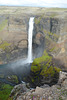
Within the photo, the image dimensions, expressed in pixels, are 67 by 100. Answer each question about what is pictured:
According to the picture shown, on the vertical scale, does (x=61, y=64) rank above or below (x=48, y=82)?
above

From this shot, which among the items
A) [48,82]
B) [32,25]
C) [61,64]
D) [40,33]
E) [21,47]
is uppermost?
[32,25]

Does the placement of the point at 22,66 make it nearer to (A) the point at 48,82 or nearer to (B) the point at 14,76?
(B) the point at 14,76

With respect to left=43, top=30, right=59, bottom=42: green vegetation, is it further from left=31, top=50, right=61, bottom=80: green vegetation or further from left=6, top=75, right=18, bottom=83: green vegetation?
left=6, top=75, right=18, bottom=83: green vegetation

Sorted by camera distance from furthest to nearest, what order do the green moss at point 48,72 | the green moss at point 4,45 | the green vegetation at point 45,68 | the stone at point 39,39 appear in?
the green moss at point 4,45 → the stone at point 39,39 → the green vegetation at point 45,68 → the green moss at point 48,72

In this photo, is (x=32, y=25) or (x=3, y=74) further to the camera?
(x=32, y=25)

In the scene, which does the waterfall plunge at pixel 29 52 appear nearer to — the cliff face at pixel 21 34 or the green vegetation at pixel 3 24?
the cliff face at pixel 21 34

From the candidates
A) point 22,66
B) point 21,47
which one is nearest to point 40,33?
point 21,47

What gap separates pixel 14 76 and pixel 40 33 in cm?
1689

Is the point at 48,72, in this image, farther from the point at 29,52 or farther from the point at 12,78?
the point at 29,52

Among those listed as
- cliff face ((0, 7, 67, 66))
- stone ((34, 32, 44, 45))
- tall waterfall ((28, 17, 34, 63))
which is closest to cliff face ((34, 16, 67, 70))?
cliff face ((0, 7, 67, 66))

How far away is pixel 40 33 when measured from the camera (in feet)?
122

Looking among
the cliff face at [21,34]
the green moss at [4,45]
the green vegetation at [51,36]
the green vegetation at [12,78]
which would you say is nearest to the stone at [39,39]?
the cliff face at [21,34]

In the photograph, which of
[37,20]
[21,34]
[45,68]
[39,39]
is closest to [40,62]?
[45,68]

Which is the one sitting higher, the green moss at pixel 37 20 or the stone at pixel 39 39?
the green moss at pixel 37 20
